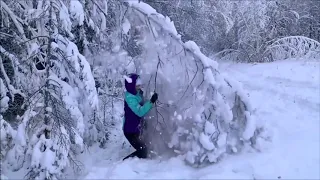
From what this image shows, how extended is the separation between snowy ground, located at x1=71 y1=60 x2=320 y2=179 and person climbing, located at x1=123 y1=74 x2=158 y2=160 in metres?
0.30

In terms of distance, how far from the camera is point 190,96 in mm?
5332

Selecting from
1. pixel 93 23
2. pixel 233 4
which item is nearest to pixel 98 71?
pixel 93 23

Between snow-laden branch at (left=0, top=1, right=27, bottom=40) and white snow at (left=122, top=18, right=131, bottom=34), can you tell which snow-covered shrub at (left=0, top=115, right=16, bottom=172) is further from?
white snow at (left=122, top=18, right=131, bottom=34)

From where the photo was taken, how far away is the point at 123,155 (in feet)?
20.2

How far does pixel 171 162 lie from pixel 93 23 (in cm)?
251

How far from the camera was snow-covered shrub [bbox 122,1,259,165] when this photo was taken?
511 centimetres

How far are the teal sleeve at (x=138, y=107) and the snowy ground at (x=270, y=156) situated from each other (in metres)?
0.72

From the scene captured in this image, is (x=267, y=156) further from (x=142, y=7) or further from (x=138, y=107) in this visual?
(x=142, y=7)

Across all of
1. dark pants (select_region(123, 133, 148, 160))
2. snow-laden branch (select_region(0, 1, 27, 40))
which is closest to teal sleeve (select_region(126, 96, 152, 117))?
dark pants (select_region(123, 133, 148, 160))

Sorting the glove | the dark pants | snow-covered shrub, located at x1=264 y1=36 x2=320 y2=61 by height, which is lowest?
Answer: snow-covered shrub, located at x1=264 y1=36 x2=320 y2=61

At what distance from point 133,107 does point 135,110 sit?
55mm

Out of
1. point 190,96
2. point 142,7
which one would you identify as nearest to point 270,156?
point 190,96

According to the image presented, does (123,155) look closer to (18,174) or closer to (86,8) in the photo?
(18,174)

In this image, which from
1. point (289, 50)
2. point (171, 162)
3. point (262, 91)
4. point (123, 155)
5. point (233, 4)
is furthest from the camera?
point (233, 4)
